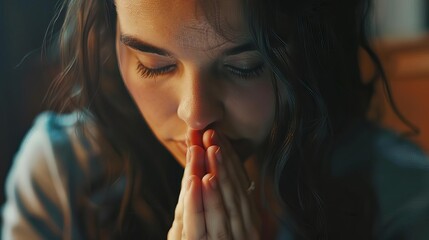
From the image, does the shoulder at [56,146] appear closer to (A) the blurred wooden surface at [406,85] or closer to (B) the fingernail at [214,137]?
(B) the fingernail at [214,137]

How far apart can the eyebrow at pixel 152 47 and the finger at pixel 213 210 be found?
Answer: 92 mm

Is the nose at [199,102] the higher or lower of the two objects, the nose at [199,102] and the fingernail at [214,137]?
the higher

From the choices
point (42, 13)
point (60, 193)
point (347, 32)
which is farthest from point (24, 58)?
point (347, 32)

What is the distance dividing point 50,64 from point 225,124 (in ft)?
0.52

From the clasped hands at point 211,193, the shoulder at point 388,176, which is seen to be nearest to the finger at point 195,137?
the clasped hands at point 211,193

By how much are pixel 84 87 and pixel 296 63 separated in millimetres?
179

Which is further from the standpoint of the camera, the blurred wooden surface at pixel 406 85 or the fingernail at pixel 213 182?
the blurred wooden surface at pixel 406 85

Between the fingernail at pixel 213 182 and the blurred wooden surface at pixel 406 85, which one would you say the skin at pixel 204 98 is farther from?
the blurred wooden surface at pixel 406 85

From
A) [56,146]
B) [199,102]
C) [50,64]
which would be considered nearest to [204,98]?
[199,102]

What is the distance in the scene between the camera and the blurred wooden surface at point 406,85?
52 centimetres

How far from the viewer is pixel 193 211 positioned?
0.38 metres

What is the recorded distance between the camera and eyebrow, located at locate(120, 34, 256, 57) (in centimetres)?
36

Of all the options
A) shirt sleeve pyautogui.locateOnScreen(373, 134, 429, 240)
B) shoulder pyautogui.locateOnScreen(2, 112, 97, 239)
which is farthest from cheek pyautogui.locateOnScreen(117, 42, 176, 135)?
shirt sleeve pyautogui.locateOnScreen(373, 134, 429, 240)


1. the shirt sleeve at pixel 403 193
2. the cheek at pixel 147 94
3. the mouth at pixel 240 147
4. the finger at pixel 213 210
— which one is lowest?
the shirt sleeve at pixel 403 193
